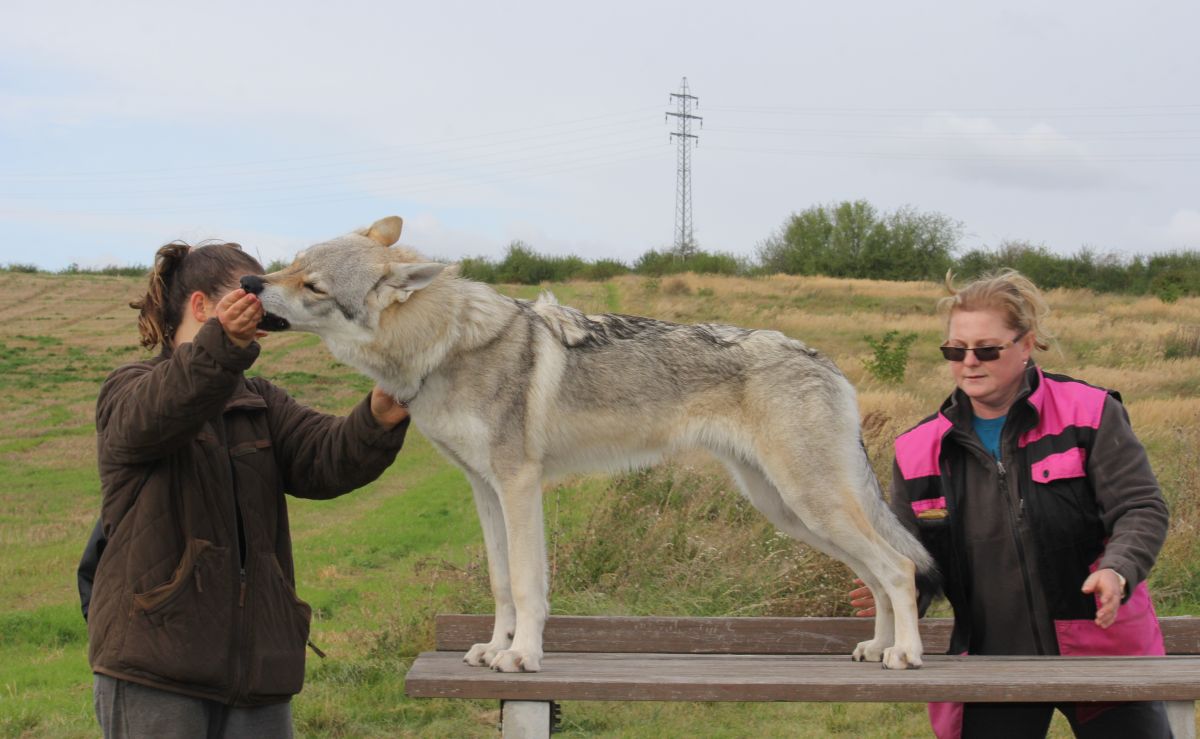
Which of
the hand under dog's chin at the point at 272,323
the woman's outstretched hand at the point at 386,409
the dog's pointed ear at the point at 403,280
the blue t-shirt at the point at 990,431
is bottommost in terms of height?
the blue t-shirt at the point at 990,431

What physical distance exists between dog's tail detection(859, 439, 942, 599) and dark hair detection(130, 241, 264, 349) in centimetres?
288

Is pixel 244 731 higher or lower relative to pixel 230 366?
lower

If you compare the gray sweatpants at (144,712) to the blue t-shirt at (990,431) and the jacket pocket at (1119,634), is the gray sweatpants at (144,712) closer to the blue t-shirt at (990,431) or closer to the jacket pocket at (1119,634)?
the blue t-shirt at (990,431)

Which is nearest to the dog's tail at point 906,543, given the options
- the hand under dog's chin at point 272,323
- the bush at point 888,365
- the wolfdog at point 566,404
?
the wolfdog at point 566,404

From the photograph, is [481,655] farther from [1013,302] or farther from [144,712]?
[1013,302]

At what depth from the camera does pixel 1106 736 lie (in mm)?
A: 3756

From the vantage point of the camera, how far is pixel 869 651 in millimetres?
4418

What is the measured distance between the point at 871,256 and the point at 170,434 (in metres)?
63.6

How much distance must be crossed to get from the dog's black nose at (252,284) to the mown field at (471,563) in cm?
307

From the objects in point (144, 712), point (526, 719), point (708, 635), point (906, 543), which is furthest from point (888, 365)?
point (144, 712)

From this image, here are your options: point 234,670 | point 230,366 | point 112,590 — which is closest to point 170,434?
point 230,366

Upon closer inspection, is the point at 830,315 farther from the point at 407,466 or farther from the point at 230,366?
the point at 230,366

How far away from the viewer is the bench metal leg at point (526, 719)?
3.68m

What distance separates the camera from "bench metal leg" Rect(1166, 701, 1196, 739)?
3.66m
